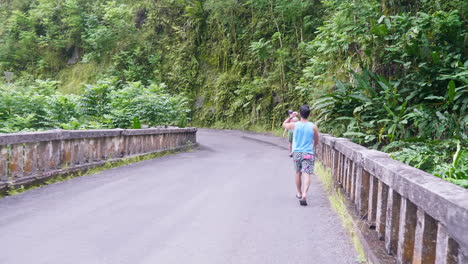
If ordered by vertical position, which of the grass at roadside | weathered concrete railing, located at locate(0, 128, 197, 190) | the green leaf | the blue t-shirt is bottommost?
the grass at roadside

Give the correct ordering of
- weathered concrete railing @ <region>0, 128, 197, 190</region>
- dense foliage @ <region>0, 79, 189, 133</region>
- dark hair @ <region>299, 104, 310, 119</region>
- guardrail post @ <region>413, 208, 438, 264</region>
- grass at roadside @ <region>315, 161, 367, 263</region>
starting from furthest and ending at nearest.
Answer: dense foliage @ <region>0, 79, 189, 133</region>
weathered concrete railing @ <region>0, 128, 197, 190</region>
dark hair @ <region>299, 104, 310, 119</region>
grass at roadside @ <region>315, 161, 367, 263</region>
guardrail post @ <region>413, 208, 438, 264</region>

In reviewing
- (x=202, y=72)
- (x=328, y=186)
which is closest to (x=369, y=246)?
(x=328, y=186)

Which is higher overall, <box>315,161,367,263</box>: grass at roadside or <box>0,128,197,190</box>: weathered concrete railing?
<box>0,128,197,190</box>: weathered concrete railing

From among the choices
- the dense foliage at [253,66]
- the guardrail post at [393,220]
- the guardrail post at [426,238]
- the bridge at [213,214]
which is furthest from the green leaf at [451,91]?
the guardrail post at [426,238]

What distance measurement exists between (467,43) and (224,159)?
318 inches

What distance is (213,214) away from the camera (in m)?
5.89

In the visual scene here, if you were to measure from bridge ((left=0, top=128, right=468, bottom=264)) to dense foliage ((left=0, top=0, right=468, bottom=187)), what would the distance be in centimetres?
144

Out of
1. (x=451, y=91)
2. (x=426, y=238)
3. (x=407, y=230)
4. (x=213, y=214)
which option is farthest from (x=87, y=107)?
(x=426, y=238)

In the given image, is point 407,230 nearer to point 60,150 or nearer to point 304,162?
point 304,162

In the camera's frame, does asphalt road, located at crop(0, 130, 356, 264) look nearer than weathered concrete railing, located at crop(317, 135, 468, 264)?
No

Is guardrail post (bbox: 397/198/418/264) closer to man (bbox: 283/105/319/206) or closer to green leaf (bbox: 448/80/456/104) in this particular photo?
man (bbox: 283/105/319/206)

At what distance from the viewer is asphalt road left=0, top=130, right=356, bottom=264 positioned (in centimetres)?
422

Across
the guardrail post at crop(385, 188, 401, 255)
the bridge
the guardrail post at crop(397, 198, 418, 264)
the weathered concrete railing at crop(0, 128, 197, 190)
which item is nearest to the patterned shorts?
the bridge

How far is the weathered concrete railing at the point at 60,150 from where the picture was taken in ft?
23.0
